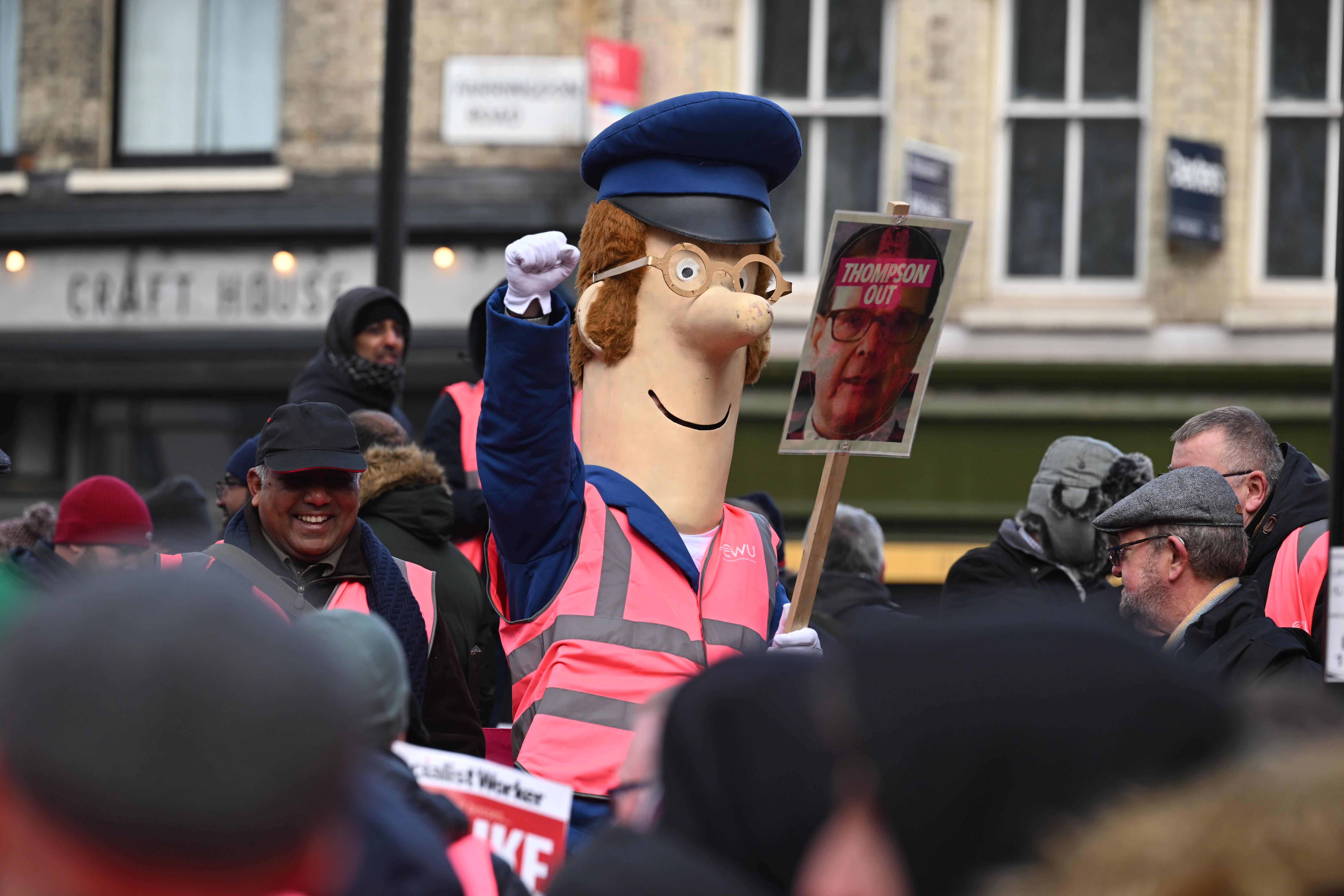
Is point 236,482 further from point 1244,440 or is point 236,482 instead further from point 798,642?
point 1244,440

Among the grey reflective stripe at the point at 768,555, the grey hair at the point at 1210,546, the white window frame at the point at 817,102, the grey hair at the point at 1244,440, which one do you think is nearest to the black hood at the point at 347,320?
the grey reflective stripe at the point at 768,555

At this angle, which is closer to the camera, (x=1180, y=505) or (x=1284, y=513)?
(x=1180, y=505)

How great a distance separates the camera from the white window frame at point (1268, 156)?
33.0 feet

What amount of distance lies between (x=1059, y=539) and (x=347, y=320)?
2.64m

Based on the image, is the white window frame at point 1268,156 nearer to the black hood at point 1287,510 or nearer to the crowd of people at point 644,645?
the crowd of people at point 644,645

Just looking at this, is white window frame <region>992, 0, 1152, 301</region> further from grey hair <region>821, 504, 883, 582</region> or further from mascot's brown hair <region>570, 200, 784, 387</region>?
mascot's brown hair <region>570, 200, 784, 387</region>

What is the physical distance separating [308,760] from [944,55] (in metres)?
9.73

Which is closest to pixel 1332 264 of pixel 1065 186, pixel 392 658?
pixel 1065 186

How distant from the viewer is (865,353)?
12.4ft

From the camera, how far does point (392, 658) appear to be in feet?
7.27

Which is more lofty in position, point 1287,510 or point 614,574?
point 1287,510

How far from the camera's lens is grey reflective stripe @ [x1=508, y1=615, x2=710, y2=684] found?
3230 millimetres

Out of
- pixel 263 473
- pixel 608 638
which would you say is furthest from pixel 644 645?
pixel 263 473

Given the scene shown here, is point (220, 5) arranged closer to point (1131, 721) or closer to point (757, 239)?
point (757, 239)
